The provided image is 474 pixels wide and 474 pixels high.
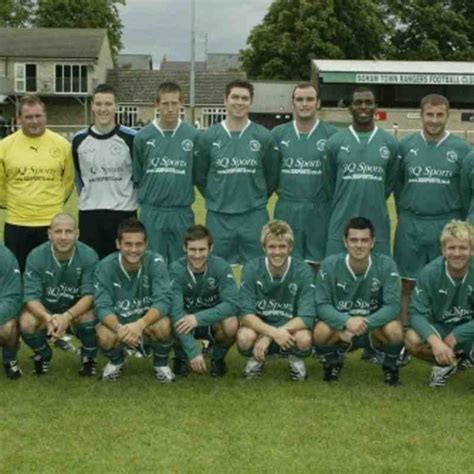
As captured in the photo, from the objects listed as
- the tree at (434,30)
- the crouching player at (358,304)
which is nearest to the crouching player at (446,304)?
the crouching player at (358,304)

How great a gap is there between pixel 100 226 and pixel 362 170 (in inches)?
76.0

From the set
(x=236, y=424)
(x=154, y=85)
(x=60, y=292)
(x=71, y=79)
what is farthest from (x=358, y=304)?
(x=71, y=79)

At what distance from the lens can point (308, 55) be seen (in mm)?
46719

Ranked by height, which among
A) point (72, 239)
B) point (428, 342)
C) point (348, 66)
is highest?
point (348, 66)

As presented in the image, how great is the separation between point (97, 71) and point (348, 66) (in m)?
14.6

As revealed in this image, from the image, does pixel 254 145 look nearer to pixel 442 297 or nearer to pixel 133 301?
pixel 133 301

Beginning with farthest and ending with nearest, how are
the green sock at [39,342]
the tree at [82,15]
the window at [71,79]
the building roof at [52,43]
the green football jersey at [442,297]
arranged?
the tree at [82,15]
the building roof at [52,43]
the window at [71,79]
the green sock at [39,342]
the green football jersey at [442,297]

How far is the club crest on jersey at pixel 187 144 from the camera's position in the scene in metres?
6.28

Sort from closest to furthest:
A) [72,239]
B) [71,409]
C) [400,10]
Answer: [71,409]
[72,239]
[400,10]

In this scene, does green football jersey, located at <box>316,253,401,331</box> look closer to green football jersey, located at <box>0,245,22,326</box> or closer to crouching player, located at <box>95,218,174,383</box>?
crouching player, located at <box>95,218,174,383</box>

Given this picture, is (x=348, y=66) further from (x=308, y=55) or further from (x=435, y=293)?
(x=435, y=293)

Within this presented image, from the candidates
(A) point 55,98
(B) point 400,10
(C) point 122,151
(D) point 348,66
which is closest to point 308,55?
(D) point 348,66

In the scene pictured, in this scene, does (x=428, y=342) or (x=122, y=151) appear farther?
(x=122, y=151)

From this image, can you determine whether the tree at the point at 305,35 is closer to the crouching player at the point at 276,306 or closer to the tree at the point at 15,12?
the tree at the point at 15,12
